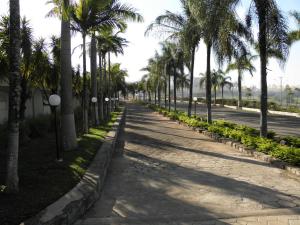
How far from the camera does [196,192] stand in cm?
809

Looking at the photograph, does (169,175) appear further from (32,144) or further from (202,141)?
(202,141)

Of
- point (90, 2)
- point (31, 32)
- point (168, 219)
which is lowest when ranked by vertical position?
point (168, 219)

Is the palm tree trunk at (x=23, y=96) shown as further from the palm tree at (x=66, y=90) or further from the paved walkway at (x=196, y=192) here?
the paved walkway at (x=196, y=192)

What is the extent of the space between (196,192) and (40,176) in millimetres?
3192

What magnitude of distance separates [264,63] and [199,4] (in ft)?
9.63

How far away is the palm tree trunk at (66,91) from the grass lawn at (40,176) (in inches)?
17.0

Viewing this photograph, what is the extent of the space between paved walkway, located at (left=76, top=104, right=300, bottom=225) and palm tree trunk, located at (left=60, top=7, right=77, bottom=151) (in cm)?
167

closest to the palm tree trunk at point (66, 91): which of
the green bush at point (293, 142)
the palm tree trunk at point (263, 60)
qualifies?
the palm tree trunk at point (263, 60)

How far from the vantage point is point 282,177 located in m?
9.34

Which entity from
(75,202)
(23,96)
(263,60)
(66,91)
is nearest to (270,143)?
(263,60)

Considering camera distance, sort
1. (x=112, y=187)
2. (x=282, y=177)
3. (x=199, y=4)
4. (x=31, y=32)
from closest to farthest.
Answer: (x=112, y=187) < (x=282, y=177) < (x=199, y=4) < (x=31, y=32)

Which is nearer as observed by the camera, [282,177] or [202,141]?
[282,177]

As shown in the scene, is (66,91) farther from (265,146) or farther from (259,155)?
(265,146)

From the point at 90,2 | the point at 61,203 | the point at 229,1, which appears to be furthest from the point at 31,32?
the point at 61,203
